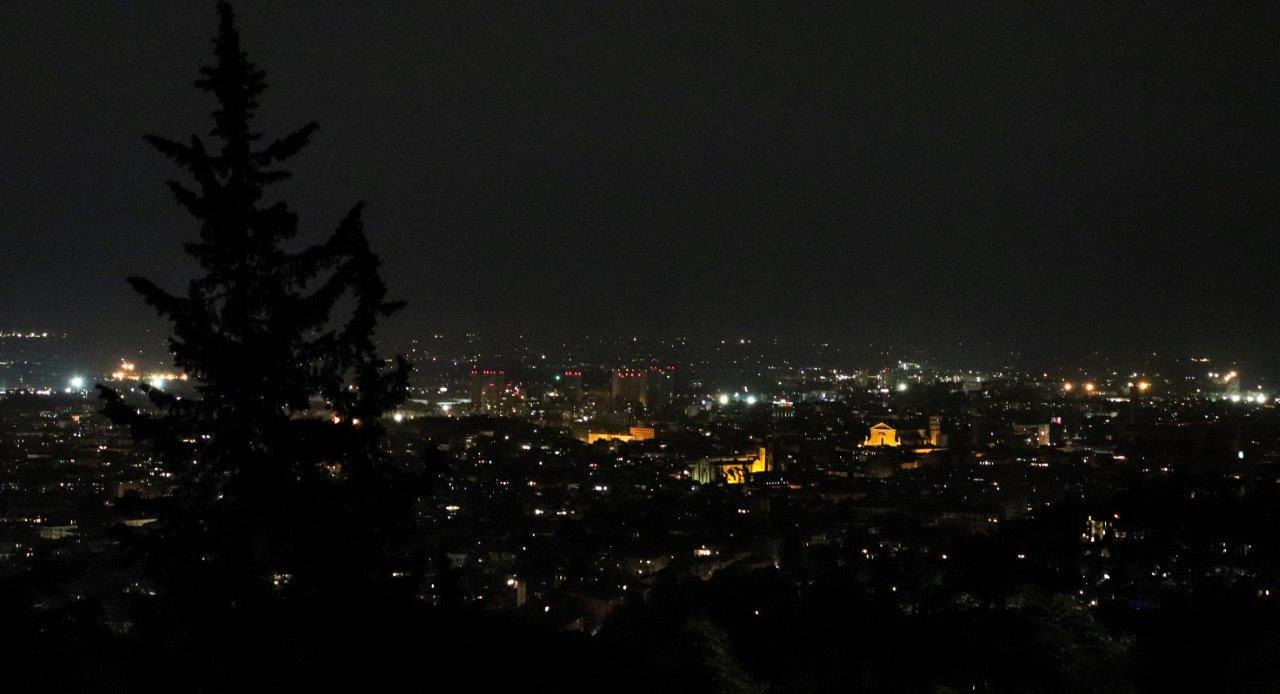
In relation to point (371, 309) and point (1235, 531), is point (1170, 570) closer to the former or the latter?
point (1235, 531)

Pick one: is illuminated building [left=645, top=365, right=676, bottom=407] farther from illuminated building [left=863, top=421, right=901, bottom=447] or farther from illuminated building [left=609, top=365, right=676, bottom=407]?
illuminated building [left=863, top=421, right=901, bottom=447]

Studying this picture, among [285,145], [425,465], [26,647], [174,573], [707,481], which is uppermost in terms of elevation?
[285,145]

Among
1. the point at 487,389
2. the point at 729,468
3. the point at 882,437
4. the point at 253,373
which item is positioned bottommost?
the point at 729,468

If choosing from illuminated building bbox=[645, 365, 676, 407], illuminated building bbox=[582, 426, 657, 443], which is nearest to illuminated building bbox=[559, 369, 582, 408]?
illuminated building bbox=[645, 365, 676, 407]

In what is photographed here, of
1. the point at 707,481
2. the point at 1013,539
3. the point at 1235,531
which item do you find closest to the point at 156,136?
the point at 1235,531

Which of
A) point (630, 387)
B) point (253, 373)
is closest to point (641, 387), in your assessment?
point (630, 387)

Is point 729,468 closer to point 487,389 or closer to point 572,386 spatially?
point 487,389

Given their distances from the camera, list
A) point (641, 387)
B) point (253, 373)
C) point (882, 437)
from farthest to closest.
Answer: point (641, 387) < point (882, 437) < point (253, 373)

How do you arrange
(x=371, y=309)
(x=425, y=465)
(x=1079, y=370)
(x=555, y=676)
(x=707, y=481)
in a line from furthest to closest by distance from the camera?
(x=1079, y=370) → (x=707, y=481) → (x=555, y=676) → (x=425, y=465) → (x=371, y=309)
